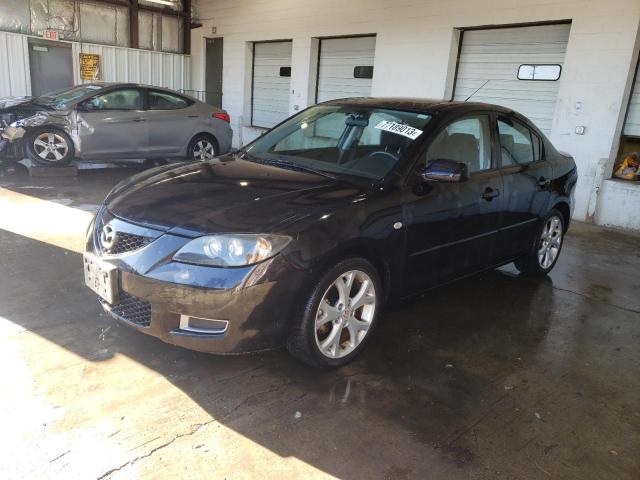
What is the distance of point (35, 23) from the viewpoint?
1231 cm

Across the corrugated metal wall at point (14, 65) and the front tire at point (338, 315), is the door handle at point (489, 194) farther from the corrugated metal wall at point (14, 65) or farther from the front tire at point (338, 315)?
the corrugated metal wall at point (14, 65)

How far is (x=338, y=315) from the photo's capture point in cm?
296

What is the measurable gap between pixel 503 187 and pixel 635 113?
4.45 m

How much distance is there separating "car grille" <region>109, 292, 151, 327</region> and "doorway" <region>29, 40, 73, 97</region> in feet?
38.5

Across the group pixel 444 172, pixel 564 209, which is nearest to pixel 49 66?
pixel 564 209

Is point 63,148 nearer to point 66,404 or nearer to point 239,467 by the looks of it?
point 66,404

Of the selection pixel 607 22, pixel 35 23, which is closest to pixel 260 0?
pixel 35 23

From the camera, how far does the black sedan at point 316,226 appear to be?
261 centimetres

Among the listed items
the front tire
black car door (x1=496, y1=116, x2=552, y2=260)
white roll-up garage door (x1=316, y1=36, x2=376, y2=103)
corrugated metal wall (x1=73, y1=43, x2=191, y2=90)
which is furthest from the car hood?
corrugated metal wall (x1=73, y1=43, x2=191, y2=90)

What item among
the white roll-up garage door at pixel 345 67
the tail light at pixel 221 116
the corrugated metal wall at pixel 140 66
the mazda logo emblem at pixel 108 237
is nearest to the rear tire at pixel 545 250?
the mazda logo emblem at pixel 108 237

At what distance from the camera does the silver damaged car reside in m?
7.91

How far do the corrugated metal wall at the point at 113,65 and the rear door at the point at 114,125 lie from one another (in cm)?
529

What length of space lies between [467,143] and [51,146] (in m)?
6.69

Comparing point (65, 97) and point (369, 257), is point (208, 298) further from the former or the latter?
point (65, 97)
